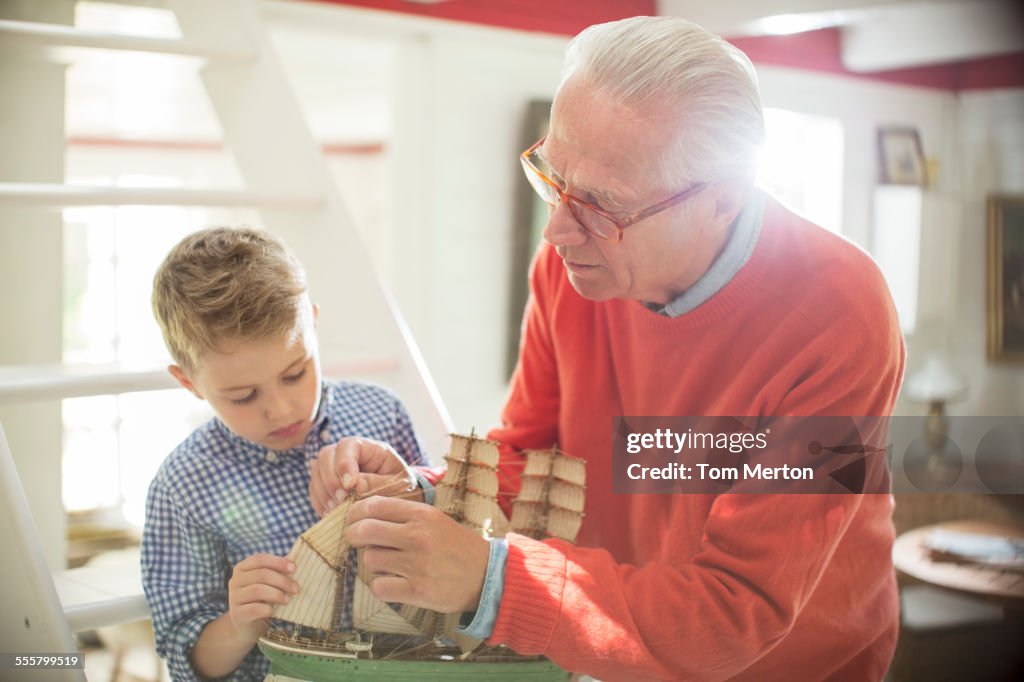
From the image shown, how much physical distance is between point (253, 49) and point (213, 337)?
74 cm

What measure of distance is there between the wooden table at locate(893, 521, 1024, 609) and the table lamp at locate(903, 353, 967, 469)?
6.68 ft

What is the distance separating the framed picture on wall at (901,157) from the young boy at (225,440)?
4441 mm

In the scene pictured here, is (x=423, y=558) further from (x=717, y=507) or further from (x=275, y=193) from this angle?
(x=275, y=193)

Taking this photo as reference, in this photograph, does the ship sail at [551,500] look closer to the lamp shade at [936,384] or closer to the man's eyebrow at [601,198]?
the man's eyebrow at [601,198]

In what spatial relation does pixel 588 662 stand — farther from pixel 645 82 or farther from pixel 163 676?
pixel 163 676

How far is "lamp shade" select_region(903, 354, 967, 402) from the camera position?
4887 mm


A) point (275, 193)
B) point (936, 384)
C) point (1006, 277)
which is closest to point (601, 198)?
point (275, 193)

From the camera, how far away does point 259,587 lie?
94 cm

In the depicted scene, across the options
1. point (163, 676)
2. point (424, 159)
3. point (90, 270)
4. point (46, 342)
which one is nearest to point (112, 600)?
point (163, 676)

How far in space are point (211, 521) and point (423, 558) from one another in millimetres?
329

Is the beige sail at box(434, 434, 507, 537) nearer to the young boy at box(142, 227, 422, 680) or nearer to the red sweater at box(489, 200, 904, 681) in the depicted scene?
the red sweater at box(489, 200, 904, 681)

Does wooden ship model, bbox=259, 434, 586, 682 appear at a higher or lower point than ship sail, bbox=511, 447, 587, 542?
lower

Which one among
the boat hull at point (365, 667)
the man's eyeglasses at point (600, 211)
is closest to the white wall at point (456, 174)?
the man's eyeglasses at point (600, 211)

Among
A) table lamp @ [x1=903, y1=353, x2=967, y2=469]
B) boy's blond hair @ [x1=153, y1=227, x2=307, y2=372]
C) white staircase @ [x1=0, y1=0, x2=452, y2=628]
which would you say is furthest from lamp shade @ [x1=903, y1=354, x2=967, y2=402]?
boy's blond hair @ [x1=153, y1=227, x2=307, y2=372]
